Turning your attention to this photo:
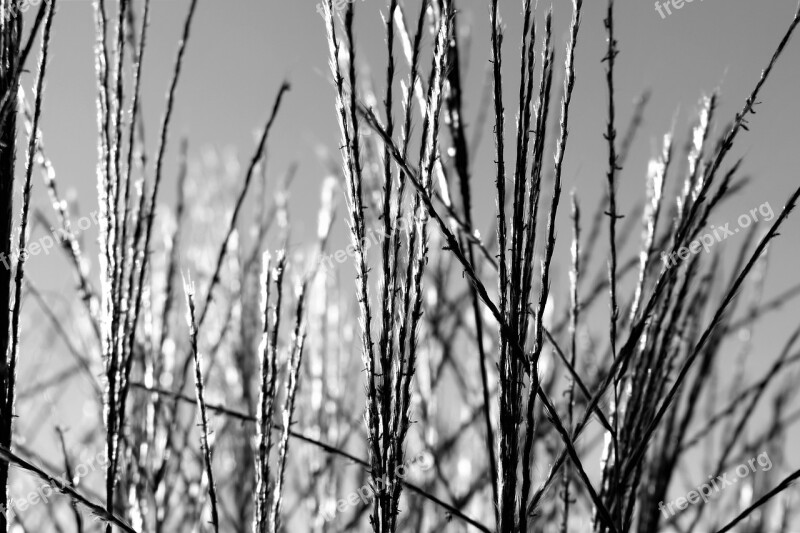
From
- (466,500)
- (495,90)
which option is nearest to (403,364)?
(495,90)

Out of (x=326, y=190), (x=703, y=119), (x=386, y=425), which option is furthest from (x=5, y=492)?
(x=326, y=190)

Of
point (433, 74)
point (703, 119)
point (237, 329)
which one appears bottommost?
point (433, 74)

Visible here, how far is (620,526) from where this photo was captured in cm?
95

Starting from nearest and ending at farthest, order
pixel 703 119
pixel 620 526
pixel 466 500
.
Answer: pixel 620 526 → pixel 703 119 → pixel 466 500

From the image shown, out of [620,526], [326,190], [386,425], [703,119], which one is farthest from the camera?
A: [326,190]

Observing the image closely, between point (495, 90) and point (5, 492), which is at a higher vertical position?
point (495, 90)

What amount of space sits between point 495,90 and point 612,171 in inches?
11.3

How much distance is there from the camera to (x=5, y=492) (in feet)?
2.73

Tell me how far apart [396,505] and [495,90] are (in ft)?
1.45

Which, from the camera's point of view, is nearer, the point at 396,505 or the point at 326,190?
the point at 396,505

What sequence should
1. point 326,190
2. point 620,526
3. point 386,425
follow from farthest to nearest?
point 326,190, point 620,526, point 386,425

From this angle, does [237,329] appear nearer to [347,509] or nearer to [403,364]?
[347,509]

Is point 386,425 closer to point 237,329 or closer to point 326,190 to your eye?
point 326,190

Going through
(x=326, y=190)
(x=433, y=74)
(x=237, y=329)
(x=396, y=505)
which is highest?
(x=326, y=190)
